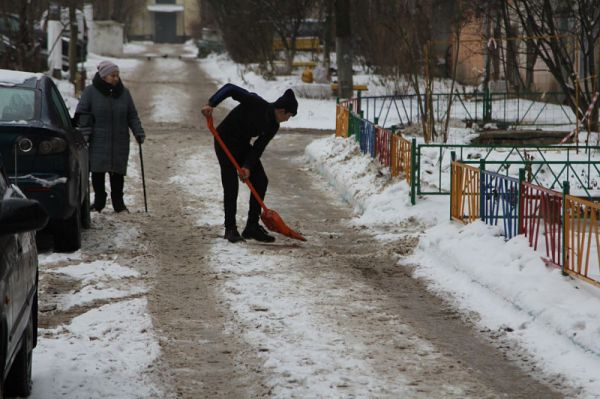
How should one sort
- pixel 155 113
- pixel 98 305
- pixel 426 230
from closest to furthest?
pixel 98 305
pixel 426 230
pixel 155 113

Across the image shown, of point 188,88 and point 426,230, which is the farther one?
point 188,88

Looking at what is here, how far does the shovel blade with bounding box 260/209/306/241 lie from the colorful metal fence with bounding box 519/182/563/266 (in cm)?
240

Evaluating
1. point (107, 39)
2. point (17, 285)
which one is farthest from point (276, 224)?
point (107, 39)

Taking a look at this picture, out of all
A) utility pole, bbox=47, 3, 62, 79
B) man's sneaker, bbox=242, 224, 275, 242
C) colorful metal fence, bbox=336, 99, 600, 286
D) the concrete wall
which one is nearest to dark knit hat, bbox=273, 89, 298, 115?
man's sneaker, bbox=242, 224, 275, 242

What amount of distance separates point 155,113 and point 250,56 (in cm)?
1760

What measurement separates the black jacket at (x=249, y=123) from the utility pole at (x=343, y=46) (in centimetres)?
1888

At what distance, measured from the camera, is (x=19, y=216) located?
15.3ft

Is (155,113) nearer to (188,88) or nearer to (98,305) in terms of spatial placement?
(188,88)

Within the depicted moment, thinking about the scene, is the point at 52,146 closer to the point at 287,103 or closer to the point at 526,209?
the point at 287,103

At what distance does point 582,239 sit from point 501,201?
1960 millimetres

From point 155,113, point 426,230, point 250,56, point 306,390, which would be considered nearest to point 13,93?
point 426,230

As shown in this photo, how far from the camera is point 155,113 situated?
90.1 feet

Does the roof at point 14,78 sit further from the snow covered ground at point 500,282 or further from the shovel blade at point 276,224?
the snow covered ground at point 500,282

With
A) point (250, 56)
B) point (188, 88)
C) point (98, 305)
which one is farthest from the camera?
point (250, 56)
